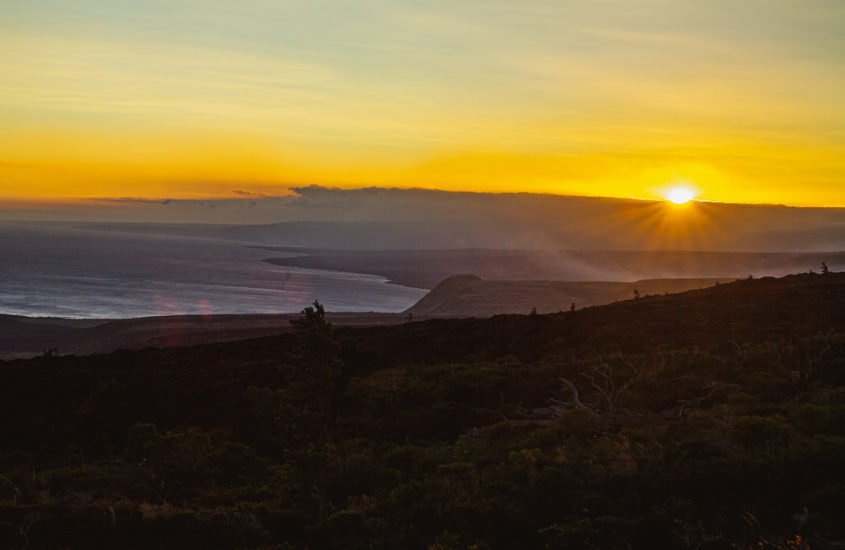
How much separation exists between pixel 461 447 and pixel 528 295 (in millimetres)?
72868

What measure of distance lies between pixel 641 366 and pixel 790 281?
2010 cm

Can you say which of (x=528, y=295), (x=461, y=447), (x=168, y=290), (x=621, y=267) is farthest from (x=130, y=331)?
(x=621, y=267)

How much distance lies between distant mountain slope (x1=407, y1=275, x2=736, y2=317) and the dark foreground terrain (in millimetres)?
52913

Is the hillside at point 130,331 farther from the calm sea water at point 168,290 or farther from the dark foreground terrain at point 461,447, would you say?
the dark foreground terrain at point 461,447

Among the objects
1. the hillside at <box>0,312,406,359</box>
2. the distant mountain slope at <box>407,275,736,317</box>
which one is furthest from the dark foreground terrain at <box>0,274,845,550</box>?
the distant mountain slope at <box>407,275,736,317</box>

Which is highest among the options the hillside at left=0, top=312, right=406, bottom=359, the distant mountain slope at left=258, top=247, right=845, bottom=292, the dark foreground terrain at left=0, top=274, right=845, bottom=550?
the distant mountain slope at left=258, top=247, right=845, bottom=292

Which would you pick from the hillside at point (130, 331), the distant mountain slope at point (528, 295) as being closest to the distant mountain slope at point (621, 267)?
the distant mountain slope at point (528, 295)

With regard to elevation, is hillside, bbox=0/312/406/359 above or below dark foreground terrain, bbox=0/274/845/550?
below

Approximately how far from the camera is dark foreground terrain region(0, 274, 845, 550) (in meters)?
10.1

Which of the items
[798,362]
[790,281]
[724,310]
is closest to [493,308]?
[790,281]

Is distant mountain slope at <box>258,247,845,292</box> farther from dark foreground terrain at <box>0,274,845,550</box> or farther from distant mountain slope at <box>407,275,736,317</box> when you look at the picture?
dark foreground terrain at <box>0,274,845,550</box>

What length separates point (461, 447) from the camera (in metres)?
15.1

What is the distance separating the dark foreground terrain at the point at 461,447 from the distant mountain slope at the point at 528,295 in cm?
5291

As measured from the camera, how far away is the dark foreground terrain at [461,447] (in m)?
10.1
